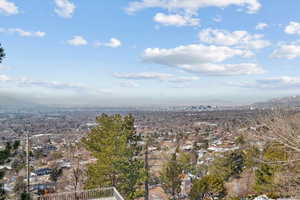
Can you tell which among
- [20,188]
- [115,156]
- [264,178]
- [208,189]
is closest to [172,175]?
[208,189]

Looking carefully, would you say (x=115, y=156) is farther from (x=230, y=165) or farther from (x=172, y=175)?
(x=230, y=165)

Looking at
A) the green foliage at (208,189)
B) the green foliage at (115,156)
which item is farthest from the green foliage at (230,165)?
Answer: the green foliage at (115,156)

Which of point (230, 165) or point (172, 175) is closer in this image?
point (172, 175)

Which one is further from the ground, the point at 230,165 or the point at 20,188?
the point at 20,188

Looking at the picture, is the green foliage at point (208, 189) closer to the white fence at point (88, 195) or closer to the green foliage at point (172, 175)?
the green foliage at point (172, 175)

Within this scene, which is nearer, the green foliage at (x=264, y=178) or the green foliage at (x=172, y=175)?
the green foliage at (x=264, y=178)
